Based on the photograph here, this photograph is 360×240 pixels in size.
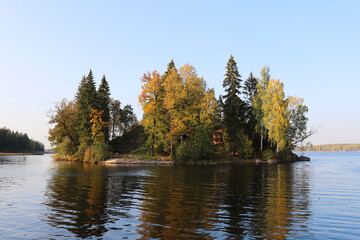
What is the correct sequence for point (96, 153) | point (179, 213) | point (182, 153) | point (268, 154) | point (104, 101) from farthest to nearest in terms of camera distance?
point (104, 101)
point (268, 154)
point (96, 153)
point (182, 153)
point (179, 213)

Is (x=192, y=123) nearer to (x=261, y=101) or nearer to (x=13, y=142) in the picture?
(x=261, y=101)

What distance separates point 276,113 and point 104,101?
4264cm

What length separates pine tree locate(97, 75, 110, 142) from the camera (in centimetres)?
6328

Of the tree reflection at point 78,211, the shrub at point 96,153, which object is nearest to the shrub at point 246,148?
the shrub at point 96,153

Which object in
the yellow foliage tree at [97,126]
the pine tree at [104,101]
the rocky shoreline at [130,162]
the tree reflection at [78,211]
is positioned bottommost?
the rocky shoreline at [130,162]

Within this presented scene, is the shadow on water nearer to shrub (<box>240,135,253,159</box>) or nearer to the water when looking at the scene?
the water

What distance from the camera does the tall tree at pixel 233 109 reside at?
58.4m

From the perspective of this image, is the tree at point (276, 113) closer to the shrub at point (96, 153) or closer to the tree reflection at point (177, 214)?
the shrub at point (96, 153)

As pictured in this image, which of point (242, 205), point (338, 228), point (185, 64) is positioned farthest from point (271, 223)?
point (185, 64)

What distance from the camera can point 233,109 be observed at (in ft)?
194

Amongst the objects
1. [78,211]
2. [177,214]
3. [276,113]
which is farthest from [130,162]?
[177,214]

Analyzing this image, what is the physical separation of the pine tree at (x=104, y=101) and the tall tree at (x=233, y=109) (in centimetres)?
3024

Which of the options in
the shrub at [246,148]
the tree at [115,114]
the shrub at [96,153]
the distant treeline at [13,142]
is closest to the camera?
the shrub at [96,153]

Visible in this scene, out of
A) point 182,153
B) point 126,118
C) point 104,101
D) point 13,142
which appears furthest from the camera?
point 13,142
